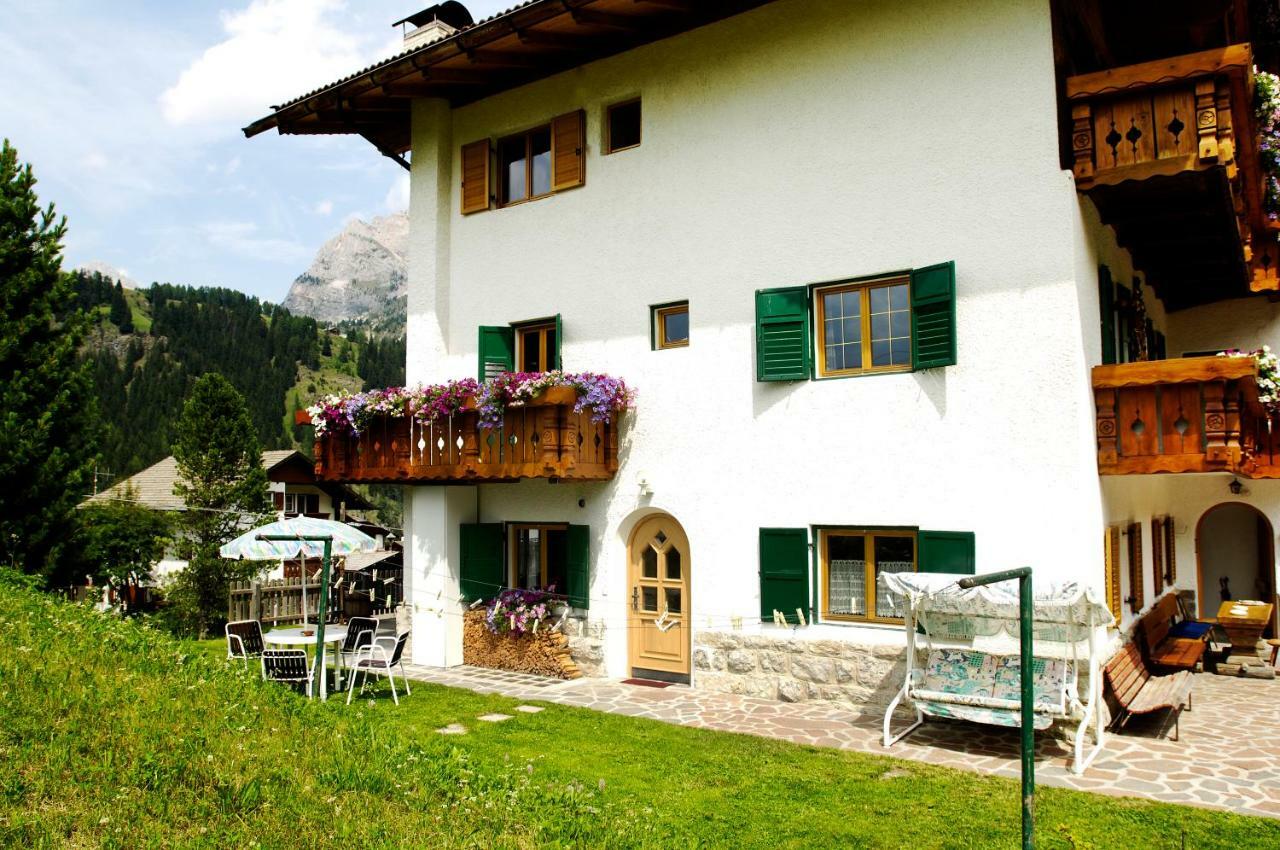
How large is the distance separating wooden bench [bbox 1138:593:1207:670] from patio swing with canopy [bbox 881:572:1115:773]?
6.67 ft

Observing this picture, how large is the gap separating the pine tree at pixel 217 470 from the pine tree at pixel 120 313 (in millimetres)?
93899

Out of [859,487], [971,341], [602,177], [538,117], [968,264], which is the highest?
[538,117]

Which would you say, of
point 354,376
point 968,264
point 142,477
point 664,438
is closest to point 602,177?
point 664,438

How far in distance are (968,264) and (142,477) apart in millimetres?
39852

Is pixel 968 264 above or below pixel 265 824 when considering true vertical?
above

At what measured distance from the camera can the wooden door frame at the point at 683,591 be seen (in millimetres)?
11891

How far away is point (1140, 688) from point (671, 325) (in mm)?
6882

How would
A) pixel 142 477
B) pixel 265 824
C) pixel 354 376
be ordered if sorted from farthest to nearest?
pixel 354 376
pixel 142 477
pixel 265 824

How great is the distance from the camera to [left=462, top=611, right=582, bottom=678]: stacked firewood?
41.4 feet

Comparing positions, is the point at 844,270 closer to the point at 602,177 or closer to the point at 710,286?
the point at 710,286

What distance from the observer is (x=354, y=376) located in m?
100

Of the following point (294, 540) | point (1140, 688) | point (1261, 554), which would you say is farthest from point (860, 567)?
point (1261, 554)

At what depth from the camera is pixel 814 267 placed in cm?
1091

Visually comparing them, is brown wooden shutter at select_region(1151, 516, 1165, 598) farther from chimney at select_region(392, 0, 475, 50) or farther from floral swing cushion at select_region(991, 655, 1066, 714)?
chimney at select_region(392, 0, 475, 50)
